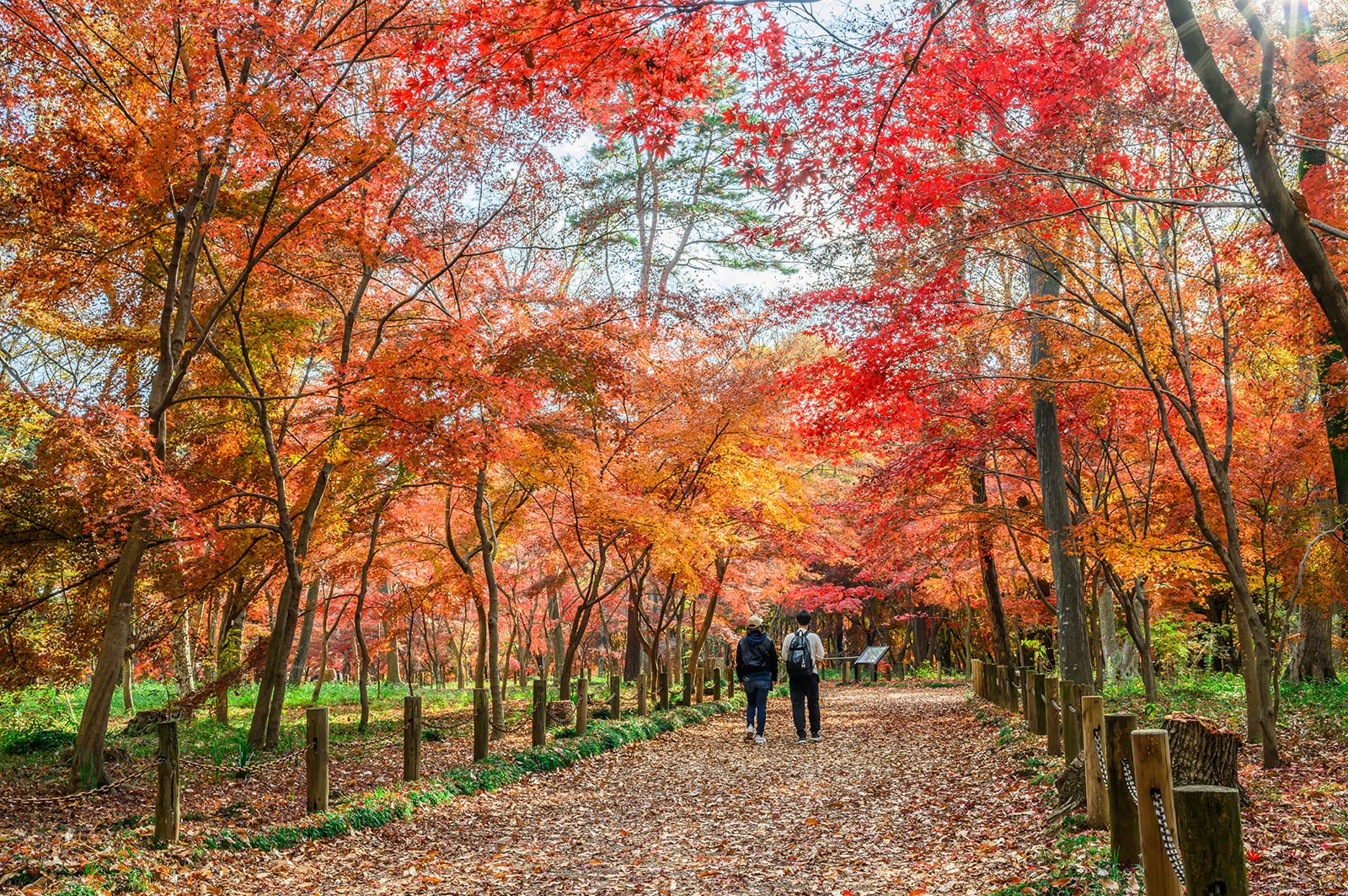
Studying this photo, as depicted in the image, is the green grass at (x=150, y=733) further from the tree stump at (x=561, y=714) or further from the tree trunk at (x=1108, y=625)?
the tree trunk at (x=1108, y=625)

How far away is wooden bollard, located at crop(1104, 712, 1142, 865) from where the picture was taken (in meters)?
4.44

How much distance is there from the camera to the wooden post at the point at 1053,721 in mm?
8008

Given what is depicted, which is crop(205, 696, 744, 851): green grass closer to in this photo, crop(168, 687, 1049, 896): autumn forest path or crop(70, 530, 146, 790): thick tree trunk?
crop(168, 687, 1049, 896): autumn forest path

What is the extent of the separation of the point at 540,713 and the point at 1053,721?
5.97 metres

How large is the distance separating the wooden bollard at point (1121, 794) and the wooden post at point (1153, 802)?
74 cm

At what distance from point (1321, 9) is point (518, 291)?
10.3 metres

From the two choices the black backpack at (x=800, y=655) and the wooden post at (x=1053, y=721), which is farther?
the black backpack at (x=800, y=655)

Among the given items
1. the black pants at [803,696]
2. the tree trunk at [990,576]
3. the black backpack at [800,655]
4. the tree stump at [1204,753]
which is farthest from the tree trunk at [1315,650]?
the tree stump at [1204,753]

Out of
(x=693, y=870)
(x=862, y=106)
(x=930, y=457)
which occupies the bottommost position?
(x=693, y=870)

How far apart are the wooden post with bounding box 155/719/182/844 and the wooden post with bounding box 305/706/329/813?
1110 millimetres

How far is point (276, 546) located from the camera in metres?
12.5

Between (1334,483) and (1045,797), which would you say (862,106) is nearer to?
(1045,797)

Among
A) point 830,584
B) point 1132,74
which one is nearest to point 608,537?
point 1132,74

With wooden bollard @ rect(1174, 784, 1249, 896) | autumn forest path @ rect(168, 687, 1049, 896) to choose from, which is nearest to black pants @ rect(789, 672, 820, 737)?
autumn forest path @ rect(168, 687, 1049, 896)
